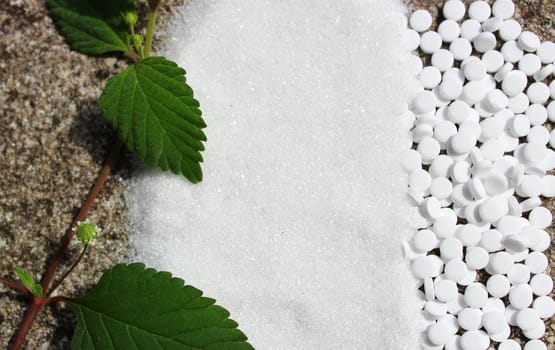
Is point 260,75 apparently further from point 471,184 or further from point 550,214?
point 550,214

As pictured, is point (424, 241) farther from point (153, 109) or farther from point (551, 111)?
point (153, 109)

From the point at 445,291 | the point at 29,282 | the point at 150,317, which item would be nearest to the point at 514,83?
the point at 445,291

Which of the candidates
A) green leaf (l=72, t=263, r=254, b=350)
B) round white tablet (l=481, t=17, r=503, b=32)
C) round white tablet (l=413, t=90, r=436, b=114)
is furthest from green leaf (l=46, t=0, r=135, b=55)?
round white tablet (l=481, t=17, r=503, b=32)

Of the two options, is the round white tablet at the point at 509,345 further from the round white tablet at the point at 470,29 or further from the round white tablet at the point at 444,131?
the round white tablet at the point at 470,29

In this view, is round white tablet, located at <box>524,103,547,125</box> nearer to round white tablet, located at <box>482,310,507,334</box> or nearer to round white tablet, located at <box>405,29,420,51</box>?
round white tablet, located at <box>405,29,420,51</box>

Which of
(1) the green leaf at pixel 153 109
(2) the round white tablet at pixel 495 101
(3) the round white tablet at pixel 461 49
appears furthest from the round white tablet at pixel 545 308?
(1) the green leaf at pixel 153 109
